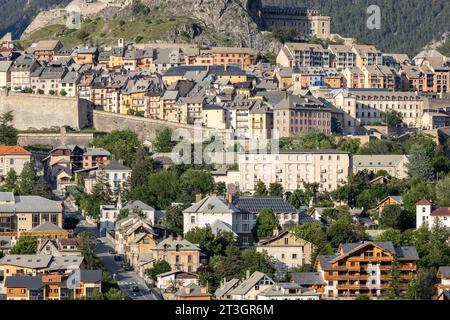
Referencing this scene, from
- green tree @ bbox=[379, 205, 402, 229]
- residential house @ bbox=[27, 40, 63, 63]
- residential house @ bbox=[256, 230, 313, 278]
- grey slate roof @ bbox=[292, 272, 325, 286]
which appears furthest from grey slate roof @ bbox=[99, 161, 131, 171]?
residential house @ bbox=[27, 40, 63, 63]

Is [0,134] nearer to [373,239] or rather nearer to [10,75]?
[10,75]

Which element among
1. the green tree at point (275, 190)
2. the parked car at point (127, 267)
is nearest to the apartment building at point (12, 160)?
the green tree at point (275, 190)

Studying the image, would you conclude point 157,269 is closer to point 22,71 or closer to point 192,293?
point 192,293

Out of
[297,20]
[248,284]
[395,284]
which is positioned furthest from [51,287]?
[297,20]

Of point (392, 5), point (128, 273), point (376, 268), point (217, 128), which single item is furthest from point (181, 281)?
point (392, 5)

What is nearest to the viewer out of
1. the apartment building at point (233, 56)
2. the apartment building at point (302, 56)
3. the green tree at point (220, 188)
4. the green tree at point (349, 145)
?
the green tree at point (220, 188)

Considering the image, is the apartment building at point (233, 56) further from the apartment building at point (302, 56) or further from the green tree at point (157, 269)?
the green tree at point (157, 269)
